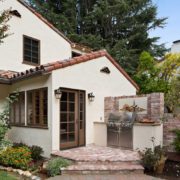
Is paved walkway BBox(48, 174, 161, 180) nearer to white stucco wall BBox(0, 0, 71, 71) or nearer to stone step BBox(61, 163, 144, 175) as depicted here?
stone step BBox(61, 163, 144, 175)

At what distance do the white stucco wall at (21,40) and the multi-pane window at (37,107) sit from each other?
313cm

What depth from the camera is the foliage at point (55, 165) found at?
25.9 feet

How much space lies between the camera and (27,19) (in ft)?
46.3

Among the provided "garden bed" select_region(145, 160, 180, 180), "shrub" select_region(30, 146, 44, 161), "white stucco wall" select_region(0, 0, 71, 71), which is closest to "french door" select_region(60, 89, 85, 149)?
"shrub" select_region(30, 146, 44, 161)

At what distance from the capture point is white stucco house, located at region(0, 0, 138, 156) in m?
9.86

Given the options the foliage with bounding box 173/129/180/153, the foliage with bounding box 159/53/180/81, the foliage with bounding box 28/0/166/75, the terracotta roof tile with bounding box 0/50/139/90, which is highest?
the foliage with bounding box 28/0/166/75

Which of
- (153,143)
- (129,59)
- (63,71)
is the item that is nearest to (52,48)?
(63,71)

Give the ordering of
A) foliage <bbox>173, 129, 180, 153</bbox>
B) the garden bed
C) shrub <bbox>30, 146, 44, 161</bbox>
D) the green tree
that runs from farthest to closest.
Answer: the green tree
foliage <bbox>173, 129, 180, 153</bbox>
shrub <bbox>30, 146, 44, 161</bbox>
the garden bed

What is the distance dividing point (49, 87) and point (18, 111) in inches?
126

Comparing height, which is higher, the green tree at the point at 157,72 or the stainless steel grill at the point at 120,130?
the green tree at the point at 157,72

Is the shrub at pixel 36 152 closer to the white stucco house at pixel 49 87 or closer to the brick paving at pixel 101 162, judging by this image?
the white stucco house at pixel 49 87

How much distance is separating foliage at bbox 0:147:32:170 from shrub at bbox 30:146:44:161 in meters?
0.51

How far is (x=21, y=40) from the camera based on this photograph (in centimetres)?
1365

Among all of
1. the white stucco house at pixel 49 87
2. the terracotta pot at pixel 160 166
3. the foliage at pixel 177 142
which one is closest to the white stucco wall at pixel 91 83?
the white stucco house at pixel 49 87
